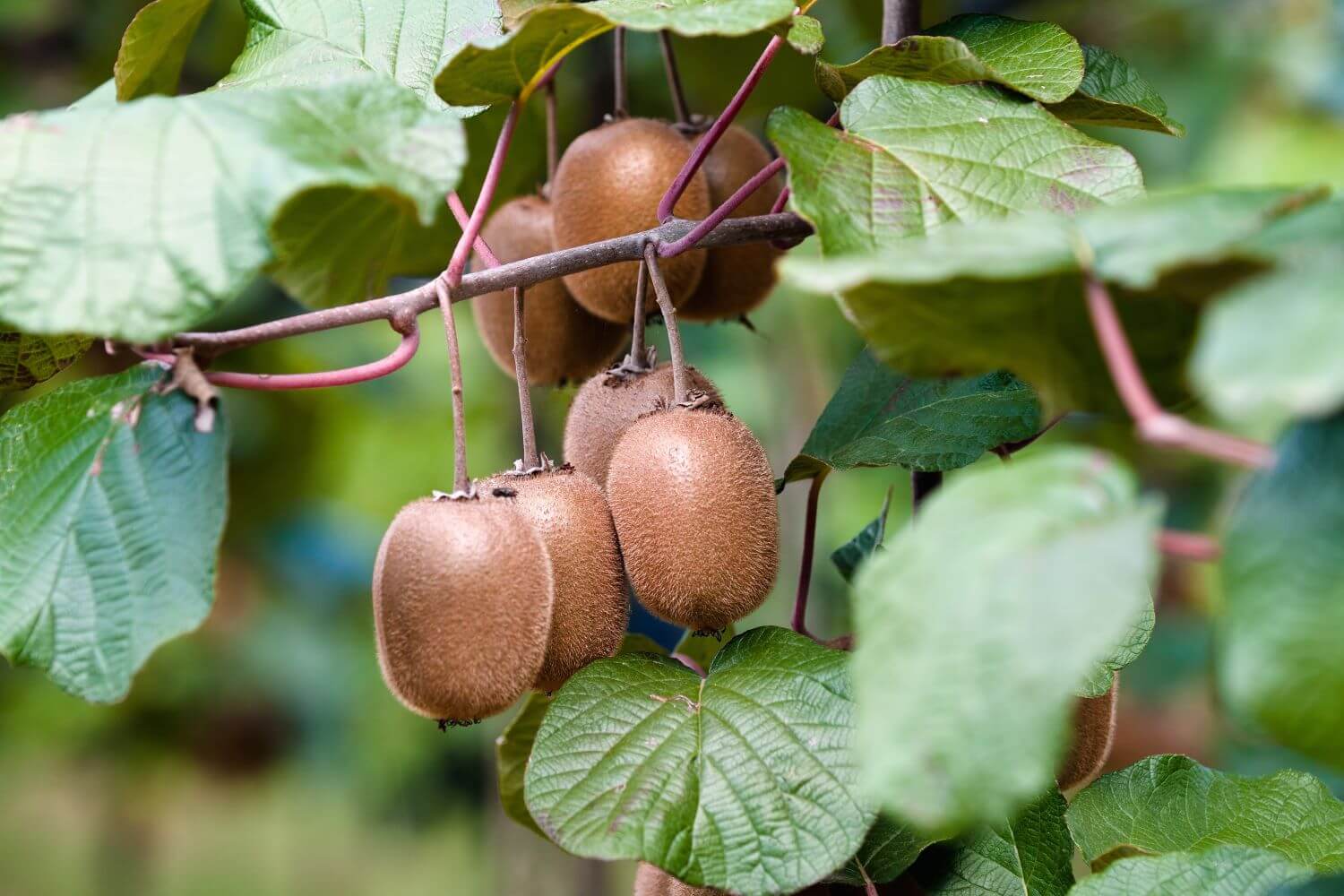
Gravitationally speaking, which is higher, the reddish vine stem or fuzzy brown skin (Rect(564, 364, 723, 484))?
the reddish vine stem

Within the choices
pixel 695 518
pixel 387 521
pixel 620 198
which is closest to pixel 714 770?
pixel 695 518

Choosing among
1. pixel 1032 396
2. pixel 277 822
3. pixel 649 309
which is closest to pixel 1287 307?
pixel 1032 396

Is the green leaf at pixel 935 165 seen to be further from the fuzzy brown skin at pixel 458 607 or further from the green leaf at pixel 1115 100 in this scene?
the fuzzy brown skin at pixel 458 607

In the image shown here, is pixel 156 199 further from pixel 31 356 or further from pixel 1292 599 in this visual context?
pixel 1292 599

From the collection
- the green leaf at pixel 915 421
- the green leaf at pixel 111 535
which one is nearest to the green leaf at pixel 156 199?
the green leaf at pixel 111 535

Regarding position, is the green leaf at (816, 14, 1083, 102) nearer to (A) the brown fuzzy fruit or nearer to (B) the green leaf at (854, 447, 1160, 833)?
(A) the brown fuzzy fruit

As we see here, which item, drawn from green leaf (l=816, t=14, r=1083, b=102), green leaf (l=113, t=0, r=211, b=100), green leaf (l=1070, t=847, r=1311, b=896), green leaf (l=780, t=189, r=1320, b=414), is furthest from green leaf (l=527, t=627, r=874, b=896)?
green leaf (l=113, t=0, r=211, b=100)
